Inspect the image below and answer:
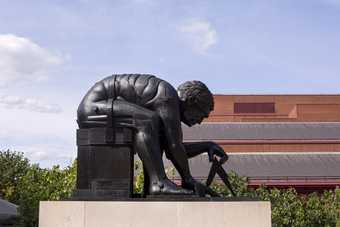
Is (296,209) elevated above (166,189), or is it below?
below

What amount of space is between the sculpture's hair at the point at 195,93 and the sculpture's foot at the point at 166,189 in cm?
105

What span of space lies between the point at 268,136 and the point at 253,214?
30.8m

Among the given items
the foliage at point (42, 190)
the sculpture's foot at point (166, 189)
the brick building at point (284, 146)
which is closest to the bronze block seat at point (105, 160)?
A: the sculpture's foot at point (166, 189)

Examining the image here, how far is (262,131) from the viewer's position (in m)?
36.9

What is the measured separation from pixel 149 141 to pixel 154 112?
0.36 metres

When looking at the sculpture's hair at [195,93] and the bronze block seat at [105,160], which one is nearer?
the bronze block seat at [105,160]

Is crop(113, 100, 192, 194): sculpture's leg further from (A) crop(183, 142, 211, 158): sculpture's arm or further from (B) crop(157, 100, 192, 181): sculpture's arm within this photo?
(A) crop(183, 142, 211, 158): sculpture's arm

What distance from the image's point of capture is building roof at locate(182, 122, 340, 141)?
3522 centimetres

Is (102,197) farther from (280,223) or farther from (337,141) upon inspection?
(337,141)

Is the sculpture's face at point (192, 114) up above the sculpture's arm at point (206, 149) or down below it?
above

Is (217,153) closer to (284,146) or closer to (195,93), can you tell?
(195,93)

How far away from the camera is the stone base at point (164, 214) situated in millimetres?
5383

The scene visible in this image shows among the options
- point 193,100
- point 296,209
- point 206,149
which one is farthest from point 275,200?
point 193,100

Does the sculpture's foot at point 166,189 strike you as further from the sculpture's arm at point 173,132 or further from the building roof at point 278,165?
the building roof at point 278,165
